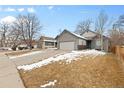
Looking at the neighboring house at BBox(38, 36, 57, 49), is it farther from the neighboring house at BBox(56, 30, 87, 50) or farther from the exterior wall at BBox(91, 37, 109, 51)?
the exterior wall at BBox(91, 37, 109, 51)

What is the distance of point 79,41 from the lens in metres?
4.12

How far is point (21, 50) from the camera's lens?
405cm

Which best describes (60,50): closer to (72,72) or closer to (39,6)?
(72,72)

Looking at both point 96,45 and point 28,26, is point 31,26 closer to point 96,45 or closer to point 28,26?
point 28,26

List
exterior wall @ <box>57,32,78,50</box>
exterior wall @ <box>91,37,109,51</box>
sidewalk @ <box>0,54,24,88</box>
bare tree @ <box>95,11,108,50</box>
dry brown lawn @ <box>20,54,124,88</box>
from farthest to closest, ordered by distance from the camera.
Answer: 1. exterior wall @ <box>57,32,78,50</box>
2. exterior wall @ <box>91,37,109,51</box>
3. bare tree @ <box>95,11,108,50</box>
4. sidewalk @ <box>0,54,24,88</box>
5. dry brown lawn @ <box>20,54,124,88</box>

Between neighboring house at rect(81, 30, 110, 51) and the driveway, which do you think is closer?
neighboring house at rect(81, 30, 110, 51)

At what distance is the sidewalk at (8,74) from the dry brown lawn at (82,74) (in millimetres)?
114

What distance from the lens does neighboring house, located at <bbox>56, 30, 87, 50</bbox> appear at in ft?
13.5

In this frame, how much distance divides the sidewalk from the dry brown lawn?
4.5 inches

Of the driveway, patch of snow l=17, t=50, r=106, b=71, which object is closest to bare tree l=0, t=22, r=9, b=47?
the driveway

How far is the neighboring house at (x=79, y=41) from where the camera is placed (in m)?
4.04

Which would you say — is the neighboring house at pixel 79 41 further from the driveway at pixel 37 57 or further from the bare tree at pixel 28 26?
the bare tree at pixel 28 26
